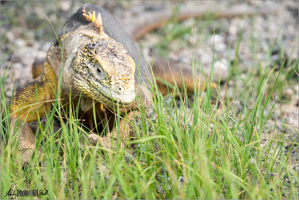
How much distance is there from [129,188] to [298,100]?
317 centimetres

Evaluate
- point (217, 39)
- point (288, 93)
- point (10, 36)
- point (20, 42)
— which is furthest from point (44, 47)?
point (288, 93)

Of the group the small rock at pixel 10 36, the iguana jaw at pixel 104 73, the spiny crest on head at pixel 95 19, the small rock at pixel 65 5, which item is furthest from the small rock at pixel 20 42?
the iguana jaw at pixel 104 73

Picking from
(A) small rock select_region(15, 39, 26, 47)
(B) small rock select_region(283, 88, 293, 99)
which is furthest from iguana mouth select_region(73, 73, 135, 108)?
(A) small rock select_region(15, 39, 26, 47)

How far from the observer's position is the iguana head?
2512 mm

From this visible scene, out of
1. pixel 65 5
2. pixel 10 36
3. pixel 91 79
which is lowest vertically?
pixel 91 79

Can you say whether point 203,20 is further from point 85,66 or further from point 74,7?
point 85,66

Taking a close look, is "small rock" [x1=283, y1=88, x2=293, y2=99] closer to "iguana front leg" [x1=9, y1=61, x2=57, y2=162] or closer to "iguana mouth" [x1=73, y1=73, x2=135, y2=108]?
"iguana mouth" [x1=73, y1=73, x2=135, y2=108]

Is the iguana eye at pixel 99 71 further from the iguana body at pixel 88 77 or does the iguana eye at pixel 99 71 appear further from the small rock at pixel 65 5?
the small rock at pixel 65 5

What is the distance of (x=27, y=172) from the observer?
231cm

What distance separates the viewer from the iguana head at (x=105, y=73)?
8.24 ft

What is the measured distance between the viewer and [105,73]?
2.55m

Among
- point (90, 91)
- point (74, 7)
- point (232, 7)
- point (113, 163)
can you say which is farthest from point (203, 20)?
point (113, 163)

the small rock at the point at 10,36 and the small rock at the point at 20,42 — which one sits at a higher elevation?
the small rock at the point at 10,36

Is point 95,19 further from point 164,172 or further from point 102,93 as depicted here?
point 164,172
